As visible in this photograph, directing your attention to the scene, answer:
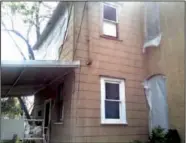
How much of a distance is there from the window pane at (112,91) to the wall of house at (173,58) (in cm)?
108

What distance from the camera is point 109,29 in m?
6.04

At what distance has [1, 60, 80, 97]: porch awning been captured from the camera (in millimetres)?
4531

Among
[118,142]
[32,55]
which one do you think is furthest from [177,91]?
[32,55]

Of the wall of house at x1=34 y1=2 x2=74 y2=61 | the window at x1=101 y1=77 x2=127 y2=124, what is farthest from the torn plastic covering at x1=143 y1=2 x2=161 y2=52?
the wall of house at x1=34 y1=2 x2=74 y2=61

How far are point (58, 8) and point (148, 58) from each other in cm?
264

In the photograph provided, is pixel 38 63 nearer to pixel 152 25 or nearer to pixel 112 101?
pixel 112 101

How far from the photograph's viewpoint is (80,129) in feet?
16.7

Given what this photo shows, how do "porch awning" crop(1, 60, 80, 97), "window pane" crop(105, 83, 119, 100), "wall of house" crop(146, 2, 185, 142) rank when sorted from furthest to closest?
"window pane" crop(105, 83, 119, 100) → "wall of house" crop(146, 2, 185, 142) → "porch awning" crop(1, 60, 80, 97)

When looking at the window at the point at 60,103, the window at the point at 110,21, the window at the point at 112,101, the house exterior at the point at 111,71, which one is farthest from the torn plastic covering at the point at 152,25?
the window at the point at 60,103

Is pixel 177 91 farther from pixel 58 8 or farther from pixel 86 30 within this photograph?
pixel 58 8

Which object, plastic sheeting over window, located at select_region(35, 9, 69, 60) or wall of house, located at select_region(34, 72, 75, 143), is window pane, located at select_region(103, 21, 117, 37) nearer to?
plastic sheeting over window, located at select_region(35, 9, 69, 60)

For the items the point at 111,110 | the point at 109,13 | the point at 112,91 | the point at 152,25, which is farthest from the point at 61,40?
the point at 152,25

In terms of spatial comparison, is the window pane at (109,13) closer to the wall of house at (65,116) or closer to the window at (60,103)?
the wall of house at (65,116)

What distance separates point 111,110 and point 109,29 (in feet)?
6.44
